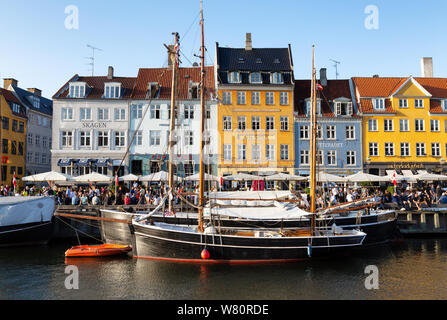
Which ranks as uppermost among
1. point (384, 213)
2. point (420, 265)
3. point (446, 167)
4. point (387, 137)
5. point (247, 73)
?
point (247, 73)

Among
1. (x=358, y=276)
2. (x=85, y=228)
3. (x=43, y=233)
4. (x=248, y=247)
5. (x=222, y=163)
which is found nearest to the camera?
(x=358, y=276)

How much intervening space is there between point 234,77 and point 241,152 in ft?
Answer: 26.3

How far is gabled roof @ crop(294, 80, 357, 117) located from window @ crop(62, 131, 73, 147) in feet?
78.7

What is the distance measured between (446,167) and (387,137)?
6.84 metres

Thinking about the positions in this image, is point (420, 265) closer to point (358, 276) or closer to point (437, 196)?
point (358, 276)

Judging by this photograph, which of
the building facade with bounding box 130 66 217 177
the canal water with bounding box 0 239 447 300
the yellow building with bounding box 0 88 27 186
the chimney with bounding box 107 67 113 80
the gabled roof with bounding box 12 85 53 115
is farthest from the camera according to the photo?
the gabled roof with bounding box 12 85 53 115

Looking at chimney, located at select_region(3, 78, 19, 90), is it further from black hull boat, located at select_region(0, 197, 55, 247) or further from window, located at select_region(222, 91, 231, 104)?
black hull boat, located at select_region(0, 197, 55, 247)

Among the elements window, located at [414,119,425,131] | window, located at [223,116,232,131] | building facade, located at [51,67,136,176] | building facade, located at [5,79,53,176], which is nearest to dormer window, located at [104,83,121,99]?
building facade, located at [51,67,136,176]

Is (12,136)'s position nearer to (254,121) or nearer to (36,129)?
(36,129)

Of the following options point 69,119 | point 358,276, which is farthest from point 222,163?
point 358,276

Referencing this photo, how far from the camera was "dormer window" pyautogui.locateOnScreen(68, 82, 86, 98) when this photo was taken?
1626 inches

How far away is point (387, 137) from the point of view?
137ft

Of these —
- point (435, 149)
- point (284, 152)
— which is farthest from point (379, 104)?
point (284, 152)

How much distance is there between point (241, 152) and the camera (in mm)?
41156
